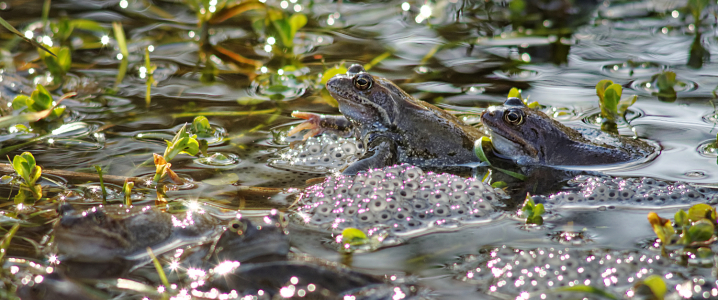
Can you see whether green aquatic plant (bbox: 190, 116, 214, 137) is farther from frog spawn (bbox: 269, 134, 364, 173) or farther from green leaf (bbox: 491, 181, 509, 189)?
green leaf (bbox: 491, 181, 509, 189)

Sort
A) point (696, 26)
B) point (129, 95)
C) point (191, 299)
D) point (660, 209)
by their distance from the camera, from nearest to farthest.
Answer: point (191, 299)
point (660, 209)
point (129, 95)
point (696, 26)

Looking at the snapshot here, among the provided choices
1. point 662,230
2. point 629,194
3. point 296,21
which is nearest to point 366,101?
point 296,21

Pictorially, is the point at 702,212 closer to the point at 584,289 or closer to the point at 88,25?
the point at 584,289

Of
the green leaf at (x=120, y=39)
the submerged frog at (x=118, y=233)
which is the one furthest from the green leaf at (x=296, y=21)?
the submerged frog at (x=118, y=233)

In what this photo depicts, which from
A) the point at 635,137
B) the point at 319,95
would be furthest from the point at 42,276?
the point at 635,137

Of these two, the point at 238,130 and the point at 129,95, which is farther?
the point at 129,95

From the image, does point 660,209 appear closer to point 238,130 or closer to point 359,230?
point 359,230

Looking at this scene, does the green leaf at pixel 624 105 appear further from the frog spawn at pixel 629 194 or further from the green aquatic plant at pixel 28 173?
the green aquatic plant at pixel 28 173
